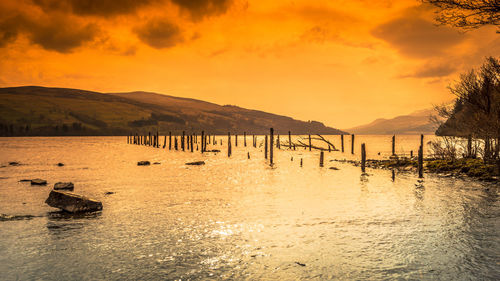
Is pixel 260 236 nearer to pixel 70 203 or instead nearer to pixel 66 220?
pixel 66 220

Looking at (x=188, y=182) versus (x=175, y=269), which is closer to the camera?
(x=175, y=269)

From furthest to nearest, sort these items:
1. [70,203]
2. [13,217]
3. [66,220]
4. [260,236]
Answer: [70,203] → [13,217] → [66,220] → [260,236]

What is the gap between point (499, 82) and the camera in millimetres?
21875

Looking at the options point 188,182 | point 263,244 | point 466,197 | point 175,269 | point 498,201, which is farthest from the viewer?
point 188,182

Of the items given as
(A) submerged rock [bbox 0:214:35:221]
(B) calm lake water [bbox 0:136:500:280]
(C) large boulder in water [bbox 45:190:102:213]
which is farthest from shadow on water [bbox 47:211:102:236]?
(A) submerged rock [bbox 0:214:35:221]

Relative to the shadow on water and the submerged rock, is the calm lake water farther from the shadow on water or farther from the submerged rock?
the submerged rock

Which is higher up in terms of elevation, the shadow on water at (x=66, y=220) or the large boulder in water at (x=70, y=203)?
the large boulder in water at (x=70, y=203)

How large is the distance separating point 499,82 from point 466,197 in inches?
397

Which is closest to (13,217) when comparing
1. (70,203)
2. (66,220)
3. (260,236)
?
(70,203)

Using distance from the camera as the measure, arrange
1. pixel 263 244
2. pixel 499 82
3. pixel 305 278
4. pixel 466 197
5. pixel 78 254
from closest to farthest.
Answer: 1. pixel 305 278
2. pixel 78 254
3. pixel 263 244
4. pixel 466 197
5. pixel 499 82

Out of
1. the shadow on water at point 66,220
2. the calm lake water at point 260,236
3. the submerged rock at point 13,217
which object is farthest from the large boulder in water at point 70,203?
the submerged rock at point 13,217

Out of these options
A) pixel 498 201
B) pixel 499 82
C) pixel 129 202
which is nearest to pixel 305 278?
pixel 129 202

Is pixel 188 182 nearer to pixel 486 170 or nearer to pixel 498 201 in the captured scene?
pixel 498 201

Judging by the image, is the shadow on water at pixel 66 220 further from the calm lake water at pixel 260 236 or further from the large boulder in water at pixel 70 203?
the large boulder in water at pixel 70 203
